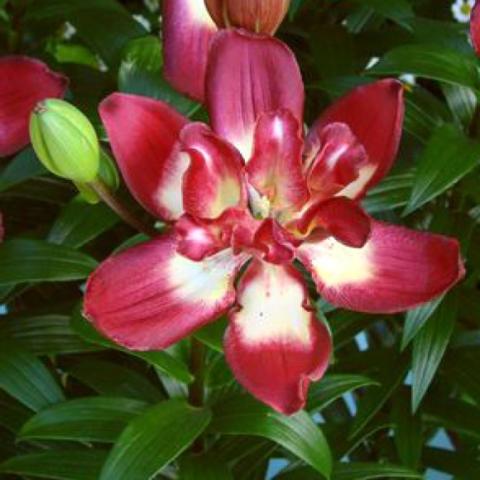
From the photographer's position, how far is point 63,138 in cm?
55

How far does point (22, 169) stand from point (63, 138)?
277 millimetres

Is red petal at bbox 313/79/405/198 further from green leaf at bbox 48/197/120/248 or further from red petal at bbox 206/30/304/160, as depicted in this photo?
green leaf at bbox 48/197/120/248

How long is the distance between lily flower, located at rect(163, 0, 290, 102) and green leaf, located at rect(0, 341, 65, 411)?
0.24 metres

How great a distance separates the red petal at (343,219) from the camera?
58 centimetres

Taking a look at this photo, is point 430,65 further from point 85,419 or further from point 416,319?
point 85,419

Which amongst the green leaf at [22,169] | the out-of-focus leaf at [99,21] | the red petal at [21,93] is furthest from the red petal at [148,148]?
the out-of-focus leaf at [99,21]

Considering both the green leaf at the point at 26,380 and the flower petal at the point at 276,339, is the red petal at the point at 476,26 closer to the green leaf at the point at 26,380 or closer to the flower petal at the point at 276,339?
the flower petal at the point at 276,339

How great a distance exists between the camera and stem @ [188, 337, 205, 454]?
731mm

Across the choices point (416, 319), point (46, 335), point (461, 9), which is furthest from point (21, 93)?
point (461, 9)

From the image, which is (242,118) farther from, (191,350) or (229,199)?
(191,350)

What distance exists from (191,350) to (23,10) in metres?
0.41

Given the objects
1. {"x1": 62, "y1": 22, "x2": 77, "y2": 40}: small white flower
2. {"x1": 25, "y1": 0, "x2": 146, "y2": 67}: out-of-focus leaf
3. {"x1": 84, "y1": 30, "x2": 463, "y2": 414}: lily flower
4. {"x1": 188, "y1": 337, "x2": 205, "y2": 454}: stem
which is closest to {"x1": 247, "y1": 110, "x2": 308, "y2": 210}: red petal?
{"x1": 84, "y1": 30, "x2": 463, "y2": 414}: lily flower

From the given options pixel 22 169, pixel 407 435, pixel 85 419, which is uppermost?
pixel 22 169

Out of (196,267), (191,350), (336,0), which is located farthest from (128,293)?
(336,0)
